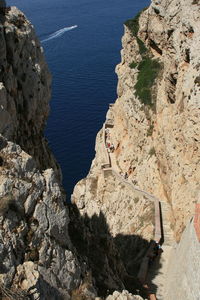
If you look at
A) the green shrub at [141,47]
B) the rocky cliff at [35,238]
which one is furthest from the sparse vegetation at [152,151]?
the rocky cliff at [35,238]

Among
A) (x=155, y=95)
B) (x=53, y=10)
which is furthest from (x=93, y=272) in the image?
(x=53, y=10)

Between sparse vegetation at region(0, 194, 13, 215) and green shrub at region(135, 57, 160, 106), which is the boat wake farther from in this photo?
sparse vegetation at region(0, 194, 13, 215)

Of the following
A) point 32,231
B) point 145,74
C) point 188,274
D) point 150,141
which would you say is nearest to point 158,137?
point 150,141

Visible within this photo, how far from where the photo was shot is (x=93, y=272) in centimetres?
1483

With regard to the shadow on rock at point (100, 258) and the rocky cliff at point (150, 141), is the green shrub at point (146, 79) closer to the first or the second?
the rocky cliff at point (150, 141)

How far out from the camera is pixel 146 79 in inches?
1598

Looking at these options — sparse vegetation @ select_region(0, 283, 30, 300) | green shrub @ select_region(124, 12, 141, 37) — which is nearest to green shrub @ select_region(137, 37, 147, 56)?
green shrub @ select_region(124, 12, 141, 37)

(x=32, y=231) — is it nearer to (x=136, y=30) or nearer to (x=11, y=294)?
(x=11, y=294)

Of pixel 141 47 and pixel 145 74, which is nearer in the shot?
pixel 145 74

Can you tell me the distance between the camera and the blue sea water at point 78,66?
63.8 meters

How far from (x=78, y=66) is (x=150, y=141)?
56.6 meters

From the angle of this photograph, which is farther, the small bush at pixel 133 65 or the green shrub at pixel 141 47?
the small bush at pixel 133 65

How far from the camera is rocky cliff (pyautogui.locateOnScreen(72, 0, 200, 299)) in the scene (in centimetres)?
2662

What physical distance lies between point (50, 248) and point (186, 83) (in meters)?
19.6
